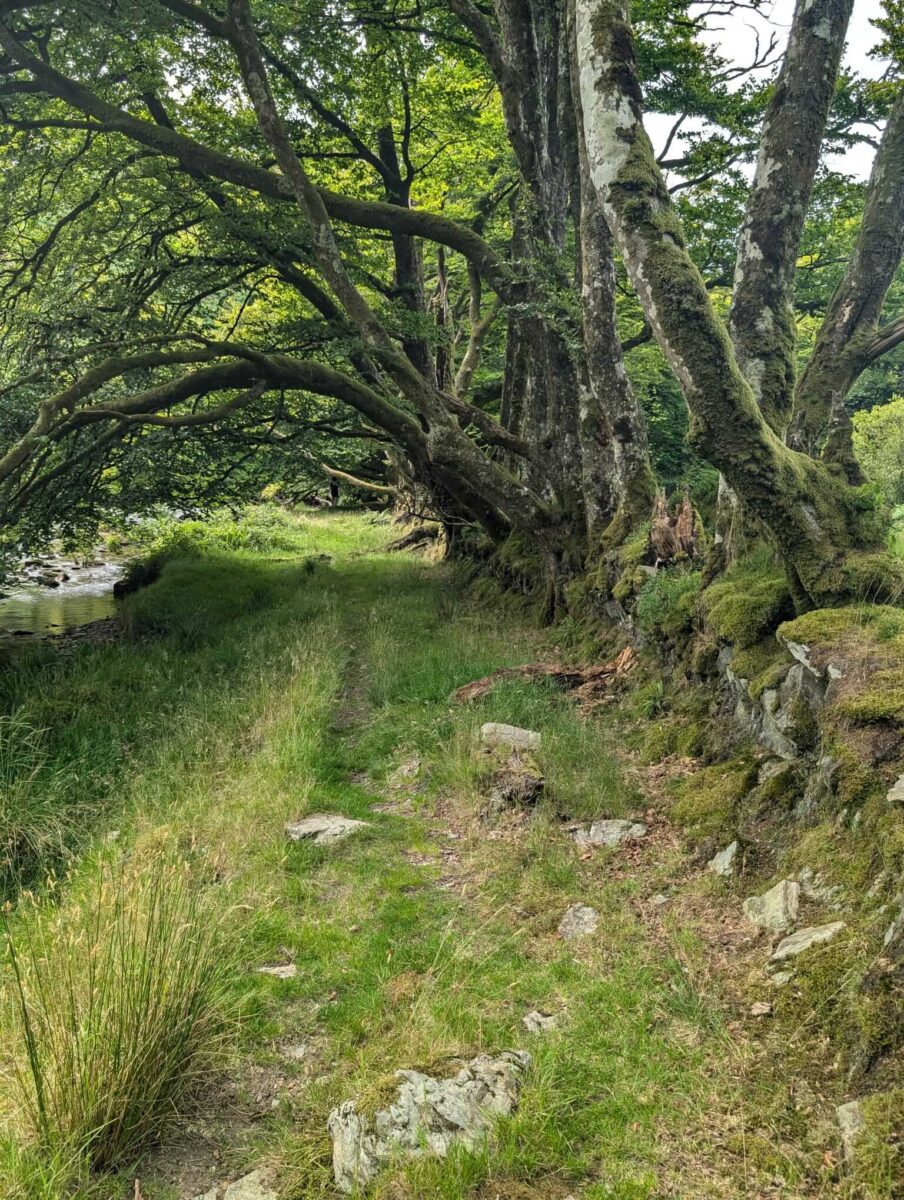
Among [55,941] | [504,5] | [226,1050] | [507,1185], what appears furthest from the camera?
[504,5]

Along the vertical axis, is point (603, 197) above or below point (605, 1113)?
above

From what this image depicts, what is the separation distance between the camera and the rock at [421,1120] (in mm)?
2586

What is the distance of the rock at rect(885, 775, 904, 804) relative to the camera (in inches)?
126

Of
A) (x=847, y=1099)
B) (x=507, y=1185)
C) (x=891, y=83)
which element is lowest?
(x=507, y=1185)

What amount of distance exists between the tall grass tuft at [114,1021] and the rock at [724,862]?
2.70 meters

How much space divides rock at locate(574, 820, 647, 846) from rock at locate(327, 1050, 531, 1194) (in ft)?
6.51

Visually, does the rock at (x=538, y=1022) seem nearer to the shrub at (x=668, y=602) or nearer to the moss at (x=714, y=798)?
the moss at (x=714, y=798)

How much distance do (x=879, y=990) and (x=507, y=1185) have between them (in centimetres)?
154

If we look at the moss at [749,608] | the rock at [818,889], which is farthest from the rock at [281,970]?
the moss at [749,608]

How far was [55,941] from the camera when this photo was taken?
118 inches

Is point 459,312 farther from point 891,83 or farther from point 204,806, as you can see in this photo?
point 204,806

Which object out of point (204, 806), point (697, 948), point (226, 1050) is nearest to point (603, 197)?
point (697, 948)

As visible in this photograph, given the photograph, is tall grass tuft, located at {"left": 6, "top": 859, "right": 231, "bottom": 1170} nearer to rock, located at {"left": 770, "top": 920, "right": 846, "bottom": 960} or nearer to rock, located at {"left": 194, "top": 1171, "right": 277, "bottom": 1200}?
rock, located at {"left": 194, "top": 1171, "right": 277, "bottom": 1200}

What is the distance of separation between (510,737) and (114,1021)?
12.5 ft
